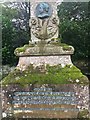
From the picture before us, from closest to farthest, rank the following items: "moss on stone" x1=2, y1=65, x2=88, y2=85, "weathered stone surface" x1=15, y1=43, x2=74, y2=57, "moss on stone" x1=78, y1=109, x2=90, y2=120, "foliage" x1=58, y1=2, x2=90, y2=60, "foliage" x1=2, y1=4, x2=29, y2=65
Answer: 1. "moss on stone" x1=78, y1=109, x2=90, y2=120
2. "moss on stone" x1=2, y1=65, x2=88, y2=85
3. "weathered stone surface" x1=15, y1=43, x2=74, y2=57
4. "foliage" x1=2, y1=4, x2=29, y2=65
5. "foliage" x1=58, y1=2, x2=90, y2=60

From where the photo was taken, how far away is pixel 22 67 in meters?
9.08

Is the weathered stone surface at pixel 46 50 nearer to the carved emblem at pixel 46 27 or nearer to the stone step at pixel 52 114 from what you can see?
the carved emblem at pixel 46 27

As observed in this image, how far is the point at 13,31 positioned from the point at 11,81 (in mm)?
13011

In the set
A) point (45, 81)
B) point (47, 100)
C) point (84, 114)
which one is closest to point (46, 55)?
point (45, 81)

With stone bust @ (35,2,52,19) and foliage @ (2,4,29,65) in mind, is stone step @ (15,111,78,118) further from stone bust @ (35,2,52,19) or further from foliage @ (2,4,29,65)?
foliage @ (2,4,29,65)

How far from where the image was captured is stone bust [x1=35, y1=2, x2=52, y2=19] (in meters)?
9.21

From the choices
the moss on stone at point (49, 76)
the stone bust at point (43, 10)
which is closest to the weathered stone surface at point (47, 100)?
the moss on stone at point (49, 76)

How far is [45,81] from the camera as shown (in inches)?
347

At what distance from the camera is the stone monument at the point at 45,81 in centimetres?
870

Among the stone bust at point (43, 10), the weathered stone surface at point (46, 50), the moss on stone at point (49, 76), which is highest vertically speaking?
the stone bust at point (43, 10)

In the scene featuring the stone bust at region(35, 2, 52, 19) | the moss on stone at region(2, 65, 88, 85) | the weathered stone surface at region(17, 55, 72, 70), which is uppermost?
the stone bust at region(35, 2, 52, 19)

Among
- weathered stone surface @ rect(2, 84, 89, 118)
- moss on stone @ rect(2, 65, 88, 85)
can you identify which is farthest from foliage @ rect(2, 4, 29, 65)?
weathered stone surface @ rect(2, 84, 89, 118)

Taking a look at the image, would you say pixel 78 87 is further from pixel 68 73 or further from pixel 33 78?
pixel 33 78

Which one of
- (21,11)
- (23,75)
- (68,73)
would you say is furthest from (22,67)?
(21,11)
